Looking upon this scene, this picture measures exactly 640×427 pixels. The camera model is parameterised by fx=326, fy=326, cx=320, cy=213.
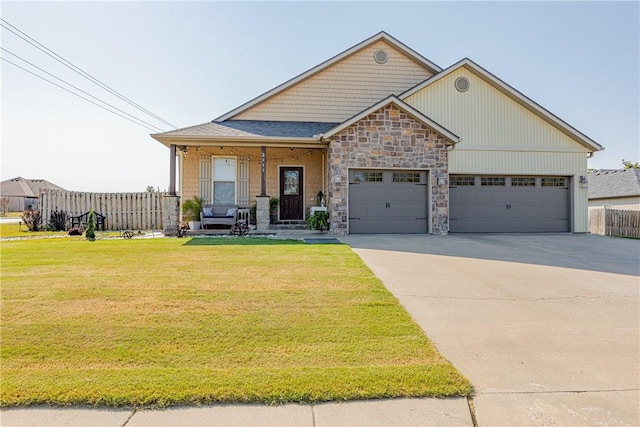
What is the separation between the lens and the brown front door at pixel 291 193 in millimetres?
14266

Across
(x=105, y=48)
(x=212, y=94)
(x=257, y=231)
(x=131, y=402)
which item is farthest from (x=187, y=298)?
(x=212, y=94)

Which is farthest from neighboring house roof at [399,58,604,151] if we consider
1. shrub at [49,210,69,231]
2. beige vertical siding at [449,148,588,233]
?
shrub at [49,210,69,231]

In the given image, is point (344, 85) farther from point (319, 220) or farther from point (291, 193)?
point (319, 220)

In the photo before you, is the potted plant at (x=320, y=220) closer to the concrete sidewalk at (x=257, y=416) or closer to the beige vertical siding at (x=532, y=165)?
the beige vertical siding at (x=532, y=165)

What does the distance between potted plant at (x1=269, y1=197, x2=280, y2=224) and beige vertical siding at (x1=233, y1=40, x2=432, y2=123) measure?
12.6 ft

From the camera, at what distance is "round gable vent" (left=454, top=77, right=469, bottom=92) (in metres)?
13.5

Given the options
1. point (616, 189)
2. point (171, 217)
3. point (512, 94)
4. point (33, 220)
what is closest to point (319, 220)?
point (171, 217)

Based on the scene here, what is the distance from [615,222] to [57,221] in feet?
82.2

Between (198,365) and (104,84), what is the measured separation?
65.3ft

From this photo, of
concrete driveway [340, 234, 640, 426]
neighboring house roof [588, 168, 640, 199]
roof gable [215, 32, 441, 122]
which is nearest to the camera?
concrete driveway [340, 234, 640, 426]

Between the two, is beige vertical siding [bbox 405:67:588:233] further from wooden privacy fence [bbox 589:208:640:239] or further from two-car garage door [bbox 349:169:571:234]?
wooden privacy fence [bbox 589:208:640:239]

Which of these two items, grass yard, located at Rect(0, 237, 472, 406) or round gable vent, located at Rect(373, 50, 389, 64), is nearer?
grass yard, located at Rect(0, 237, 472, 406)

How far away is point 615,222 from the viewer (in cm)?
1427

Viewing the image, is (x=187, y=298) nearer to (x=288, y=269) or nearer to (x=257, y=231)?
(x=288, y=269)
